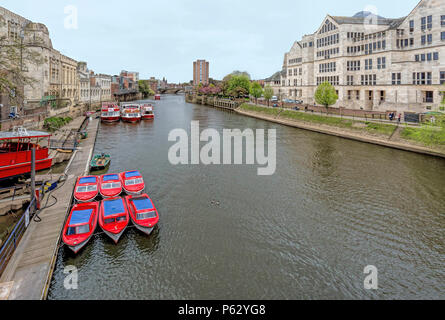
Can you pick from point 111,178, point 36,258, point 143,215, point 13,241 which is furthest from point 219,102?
point 36,258

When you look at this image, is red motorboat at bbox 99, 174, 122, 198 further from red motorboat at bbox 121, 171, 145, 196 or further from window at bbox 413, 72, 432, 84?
window at bbox 413, 72, 432, 84

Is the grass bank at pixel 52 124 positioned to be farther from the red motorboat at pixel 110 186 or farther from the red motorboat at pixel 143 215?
the red motorboat at pixel 143 215

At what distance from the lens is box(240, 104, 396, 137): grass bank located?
53.9m

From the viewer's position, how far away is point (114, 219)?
21547 millimetres

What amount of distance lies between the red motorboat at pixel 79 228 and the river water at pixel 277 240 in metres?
0.81

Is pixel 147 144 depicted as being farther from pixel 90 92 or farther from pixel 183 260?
pixel 90 92

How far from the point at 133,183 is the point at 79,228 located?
9490mm

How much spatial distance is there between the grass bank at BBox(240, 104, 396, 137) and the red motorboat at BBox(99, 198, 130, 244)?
47775 millimetres

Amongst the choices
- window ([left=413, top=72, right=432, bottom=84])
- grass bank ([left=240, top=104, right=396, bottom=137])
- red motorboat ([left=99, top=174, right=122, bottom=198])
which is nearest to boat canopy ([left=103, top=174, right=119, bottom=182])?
red motorboat ([left=99, top=174, right=122, bottom=198])

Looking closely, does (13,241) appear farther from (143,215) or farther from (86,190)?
(86,190)

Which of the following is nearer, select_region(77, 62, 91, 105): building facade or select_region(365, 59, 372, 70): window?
select_region(365, 59, 372, 70): window

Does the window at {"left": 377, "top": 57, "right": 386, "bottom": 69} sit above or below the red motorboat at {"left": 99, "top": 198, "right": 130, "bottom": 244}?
above

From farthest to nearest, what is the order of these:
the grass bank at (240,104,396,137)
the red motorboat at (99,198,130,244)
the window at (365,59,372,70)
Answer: the window at (365,59,372,70) < the grass bank at (240,104,396,137) < the red motorboat at (99,198,130,244)

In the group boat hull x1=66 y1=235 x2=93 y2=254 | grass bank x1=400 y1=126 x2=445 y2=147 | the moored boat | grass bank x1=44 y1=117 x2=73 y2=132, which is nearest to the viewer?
boat hull x1=66 y1=235 x2=93 y2=254
